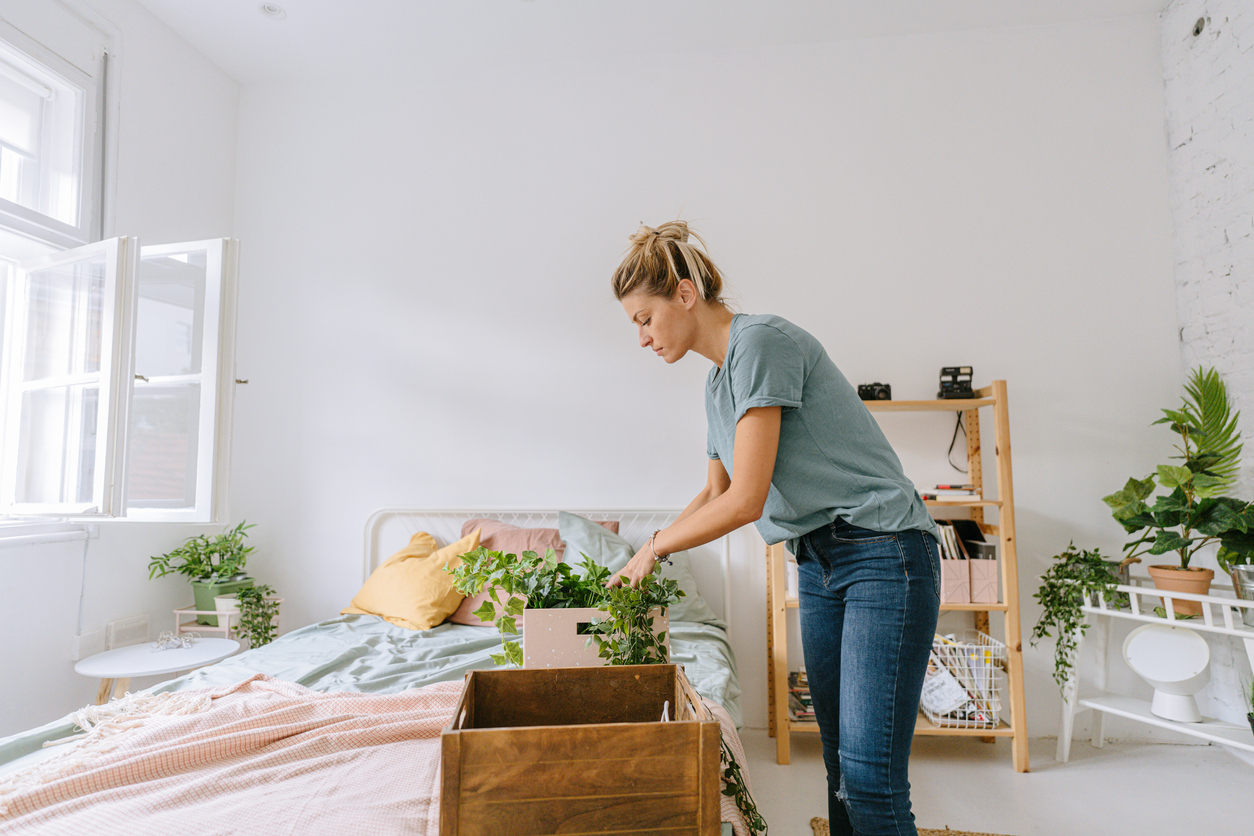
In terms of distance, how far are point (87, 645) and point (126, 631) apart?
15cm

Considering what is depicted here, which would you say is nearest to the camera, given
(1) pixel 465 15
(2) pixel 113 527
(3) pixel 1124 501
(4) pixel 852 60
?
(3) pixel 1124 501

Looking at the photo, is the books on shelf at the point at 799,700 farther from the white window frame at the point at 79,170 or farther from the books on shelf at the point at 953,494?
the white window frame at the point at 79,170

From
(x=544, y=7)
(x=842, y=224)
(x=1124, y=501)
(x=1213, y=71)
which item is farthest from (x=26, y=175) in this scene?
(x=1213, y=71)

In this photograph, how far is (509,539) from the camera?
2.93 metres

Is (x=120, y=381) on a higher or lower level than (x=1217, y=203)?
lower

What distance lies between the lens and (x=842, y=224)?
3.14 meters

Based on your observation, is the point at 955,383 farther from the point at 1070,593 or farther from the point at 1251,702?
the point at 1251,702

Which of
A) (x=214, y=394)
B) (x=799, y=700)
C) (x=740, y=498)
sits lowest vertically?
(x=799, y=700)

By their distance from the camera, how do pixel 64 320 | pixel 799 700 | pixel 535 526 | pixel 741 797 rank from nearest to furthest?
1. pixel 741 797
2. pixel 64 320
3. pixel 799 700
4. pixel 535 526

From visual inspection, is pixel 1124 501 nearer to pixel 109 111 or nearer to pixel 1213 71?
pixel 1213 71

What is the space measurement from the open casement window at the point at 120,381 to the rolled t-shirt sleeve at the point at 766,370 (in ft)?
6.72

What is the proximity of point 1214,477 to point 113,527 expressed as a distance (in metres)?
4.02

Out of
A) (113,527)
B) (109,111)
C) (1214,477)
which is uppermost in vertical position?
(109,111)

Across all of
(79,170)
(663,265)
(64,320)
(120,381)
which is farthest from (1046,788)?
(79,170)
